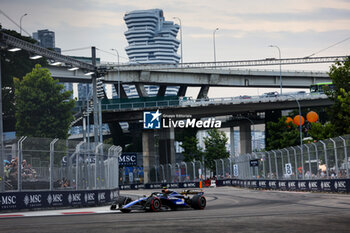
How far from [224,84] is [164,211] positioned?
74.3m

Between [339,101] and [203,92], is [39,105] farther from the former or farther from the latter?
[339,101]

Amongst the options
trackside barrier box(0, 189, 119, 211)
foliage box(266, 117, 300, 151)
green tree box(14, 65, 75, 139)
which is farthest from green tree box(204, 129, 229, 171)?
trackside barrier box(0, 189, 119, 211)

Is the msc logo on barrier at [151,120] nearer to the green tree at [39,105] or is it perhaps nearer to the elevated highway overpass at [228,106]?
the elevated highway overpass at [228,106]

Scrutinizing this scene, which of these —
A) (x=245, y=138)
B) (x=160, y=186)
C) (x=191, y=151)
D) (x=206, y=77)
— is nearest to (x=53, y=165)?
(x=160, y=186)

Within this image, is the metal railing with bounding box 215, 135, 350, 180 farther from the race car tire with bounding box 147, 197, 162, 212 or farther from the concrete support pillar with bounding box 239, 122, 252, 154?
the concrete support pillar with bounding box 239, 122, 252, 154

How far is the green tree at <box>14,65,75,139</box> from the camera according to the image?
6944 cm

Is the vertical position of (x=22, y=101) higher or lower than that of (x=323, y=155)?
higher

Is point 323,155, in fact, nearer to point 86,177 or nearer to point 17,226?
point 86,177

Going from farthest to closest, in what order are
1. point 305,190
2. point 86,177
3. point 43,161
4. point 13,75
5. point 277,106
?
point 277,106 < point 13,75 < point 305,190 < point 86,177 < point 43,161

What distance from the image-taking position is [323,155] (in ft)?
111

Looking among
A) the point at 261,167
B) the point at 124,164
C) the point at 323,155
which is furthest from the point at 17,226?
the point at 124,164

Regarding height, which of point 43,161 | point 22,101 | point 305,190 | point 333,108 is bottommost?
point 305,190

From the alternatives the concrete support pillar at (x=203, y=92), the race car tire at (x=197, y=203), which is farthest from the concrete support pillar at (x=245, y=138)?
the race car tire at (x=197, y=203)

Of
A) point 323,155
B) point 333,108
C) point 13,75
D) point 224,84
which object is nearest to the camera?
point 323,155
